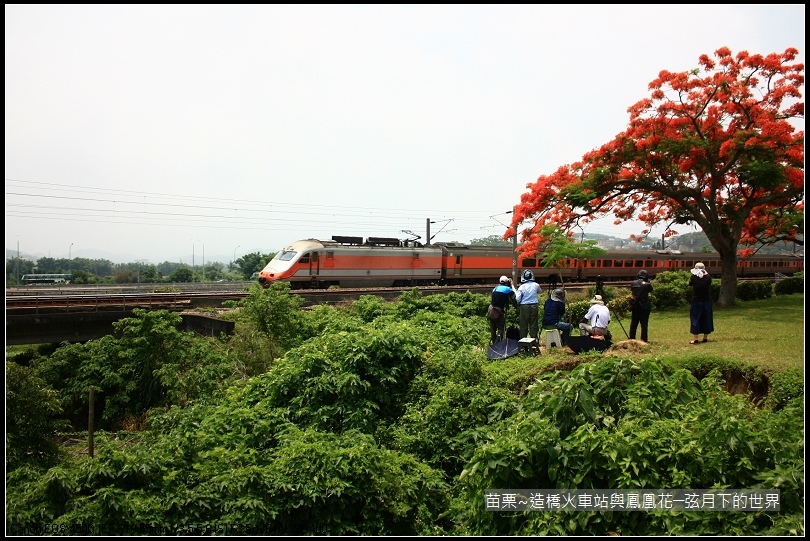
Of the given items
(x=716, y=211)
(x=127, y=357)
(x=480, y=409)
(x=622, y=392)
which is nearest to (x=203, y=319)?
(x=127, y=357)

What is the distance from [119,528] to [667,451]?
4733 mm

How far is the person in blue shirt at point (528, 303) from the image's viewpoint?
930 centimetres

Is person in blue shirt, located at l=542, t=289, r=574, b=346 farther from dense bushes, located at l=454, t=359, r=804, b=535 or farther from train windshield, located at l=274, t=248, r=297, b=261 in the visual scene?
train windshield, located at l=274, t=248, r=297, b=261

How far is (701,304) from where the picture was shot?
9.31 metres

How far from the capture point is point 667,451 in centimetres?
454

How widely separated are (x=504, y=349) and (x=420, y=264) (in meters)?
18.5

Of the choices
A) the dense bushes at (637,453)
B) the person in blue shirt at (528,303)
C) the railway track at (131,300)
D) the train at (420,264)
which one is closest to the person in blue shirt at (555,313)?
the person in blue shirt at (528,303)

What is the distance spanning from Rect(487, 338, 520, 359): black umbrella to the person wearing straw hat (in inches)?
120

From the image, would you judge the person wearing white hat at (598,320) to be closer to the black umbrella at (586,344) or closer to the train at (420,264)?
the black umbrella at (586,344)

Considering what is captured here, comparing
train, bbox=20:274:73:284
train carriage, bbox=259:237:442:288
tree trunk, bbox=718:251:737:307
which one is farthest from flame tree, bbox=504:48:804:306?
train, bbox=20:274:73:284

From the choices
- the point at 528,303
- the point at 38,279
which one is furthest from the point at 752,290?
the point at 38,279

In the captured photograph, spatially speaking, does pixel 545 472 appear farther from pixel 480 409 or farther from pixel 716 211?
pixel 716 211

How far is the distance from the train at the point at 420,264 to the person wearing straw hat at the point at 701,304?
1083cm

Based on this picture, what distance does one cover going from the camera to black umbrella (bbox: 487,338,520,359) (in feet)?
30.3
